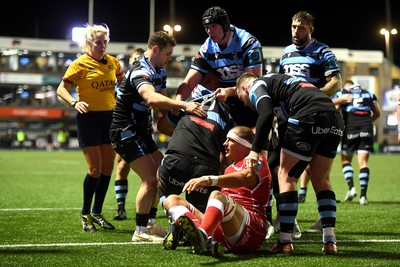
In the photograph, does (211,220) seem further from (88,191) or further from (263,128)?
(88,191)

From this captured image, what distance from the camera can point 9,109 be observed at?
6131cm

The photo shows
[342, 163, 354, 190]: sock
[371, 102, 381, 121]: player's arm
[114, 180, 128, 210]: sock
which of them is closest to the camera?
[114, 180, 128, 210]: sock

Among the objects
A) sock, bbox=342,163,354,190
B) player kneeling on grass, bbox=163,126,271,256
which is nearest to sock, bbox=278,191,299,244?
player kneeling on grass, bbox=163,126,271,256

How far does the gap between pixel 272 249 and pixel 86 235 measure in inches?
91.6

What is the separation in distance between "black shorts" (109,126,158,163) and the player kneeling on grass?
1.18m

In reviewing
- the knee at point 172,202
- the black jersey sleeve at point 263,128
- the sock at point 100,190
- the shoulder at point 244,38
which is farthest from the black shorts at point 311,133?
the sock at point 100,190

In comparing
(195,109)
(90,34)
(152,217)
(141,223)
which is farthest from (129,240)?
(90,34)

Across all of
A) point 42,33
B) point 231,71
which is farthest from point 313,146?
point 42,33

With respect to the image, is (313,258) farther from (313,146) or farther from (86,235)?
(86,235)

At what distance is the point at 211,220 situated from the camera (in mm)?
5395

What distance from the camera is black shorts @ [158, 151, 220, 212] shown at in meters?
6.04

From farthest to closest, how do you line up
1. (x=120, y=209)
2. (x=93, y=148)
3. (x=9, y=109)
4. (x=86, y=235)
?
(x=9, y=109) < (x=120, y=209) < (x=93, y=148) < (x=86, y=235)

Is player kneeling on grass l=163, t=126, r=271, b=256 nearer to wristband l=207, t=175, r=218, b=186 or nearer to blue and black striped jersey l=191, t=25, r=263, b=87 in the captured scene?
wristband l=207, t=175, r=218, b=186

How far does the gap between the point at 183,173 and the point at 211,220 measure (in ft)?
2.58
